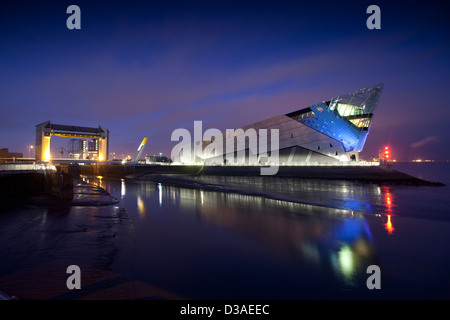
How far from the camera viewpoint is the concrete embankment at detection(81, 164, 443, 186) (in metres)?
35.1

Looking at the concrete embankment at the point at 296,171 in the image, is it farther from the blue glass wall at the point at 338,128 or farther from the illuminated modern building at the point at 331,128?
the blue glass wall at the point at 338,128

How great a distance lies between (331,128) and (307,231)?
3954cm

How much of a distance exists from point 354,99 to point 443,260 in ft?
146

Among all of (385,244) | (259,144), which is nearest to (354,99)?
(259,144)

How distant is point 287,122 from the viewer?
47688mm

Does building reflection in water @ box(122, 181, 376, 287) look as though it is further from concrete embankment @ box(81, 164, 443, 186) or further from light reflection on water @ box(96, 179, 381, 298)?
concrete embankment @ box(81, 164, 443, 186)

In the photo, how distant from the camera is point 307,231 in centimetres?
865

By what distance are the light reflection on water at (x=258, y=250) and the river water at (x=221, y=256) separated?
0.03 metres

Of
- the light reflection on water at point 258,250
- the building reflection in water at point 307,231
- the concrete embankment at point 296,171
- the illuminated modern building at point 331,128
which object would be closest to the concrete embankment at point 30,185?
the building reflection in water at point 307,231

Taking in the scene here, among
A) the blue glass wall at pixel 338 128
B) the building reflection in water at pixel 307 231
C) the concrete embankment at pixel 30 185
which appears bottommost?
the building reflection in water at pixel 307 231

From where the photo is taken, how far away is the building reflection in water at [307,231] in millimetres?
5902

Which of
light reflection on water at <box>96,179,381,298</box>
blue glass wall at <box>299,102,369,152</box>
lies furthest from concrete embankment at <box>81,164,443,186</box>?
light reflection on water at <box>96,179,381,298</box>

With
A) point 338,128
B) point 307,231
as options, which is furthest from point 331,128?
point 307,231
